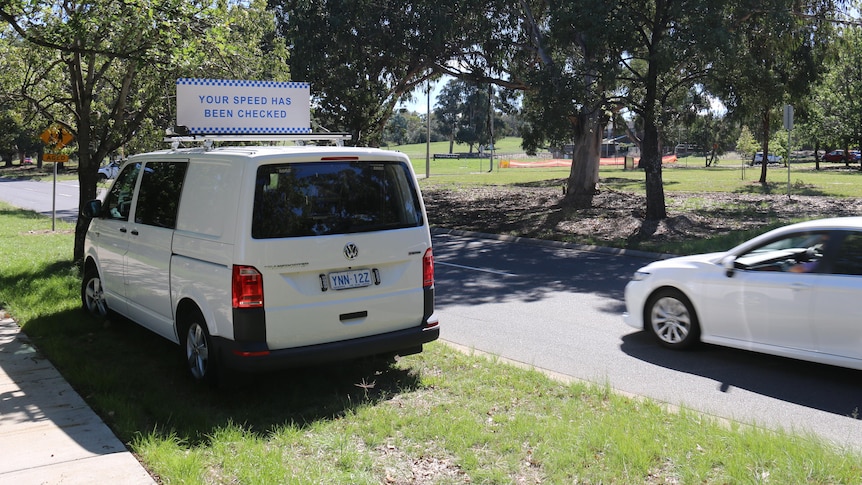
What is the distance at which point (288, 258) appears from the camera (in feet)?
18.4

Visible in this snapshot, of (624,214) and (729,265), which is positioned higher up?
(729,265)

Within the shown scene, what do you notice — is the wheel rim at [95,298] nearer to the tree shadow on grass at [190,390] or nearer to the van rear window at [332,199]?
the tree shadow on grass at [190,390]

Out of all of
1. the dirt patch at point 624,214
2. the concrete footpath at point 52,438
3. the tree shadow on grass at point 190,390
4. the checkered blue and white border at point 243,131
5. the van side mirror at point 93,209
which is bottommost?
the concrete footpath at point 52,438

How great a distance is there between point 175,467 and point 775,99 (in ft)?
59.3

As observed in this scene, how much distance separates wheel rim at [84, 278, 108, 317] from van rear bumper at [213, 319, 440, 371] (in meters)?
3.29

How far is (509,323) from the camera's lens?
909cm

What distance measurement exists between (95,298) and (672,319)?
6274mm

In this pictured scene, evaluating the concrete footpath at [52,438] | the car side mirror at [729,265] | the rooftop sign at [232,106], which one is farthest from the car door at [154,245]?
the car side mirror at [729,265]

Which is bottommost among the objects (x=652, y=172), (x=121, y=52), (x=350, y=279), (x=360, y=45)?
(x=350, y=279)

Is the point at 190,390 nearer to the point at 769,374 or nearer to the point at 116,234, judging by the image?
the point at 116,234

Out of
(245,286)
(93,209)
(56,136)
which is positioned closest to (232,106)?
(93,209)

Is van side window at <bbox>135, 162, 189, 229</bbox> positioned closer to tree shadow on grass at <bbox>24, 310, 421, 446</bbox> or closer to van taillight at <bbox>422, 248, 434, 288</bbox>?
tree shadow on grass at <bbox>24, 310, 421, 446</bbox>

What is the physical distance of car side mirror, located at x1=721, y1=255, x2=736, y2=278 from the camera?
23.5 ft

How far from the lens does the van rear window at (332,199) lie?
5.66m
